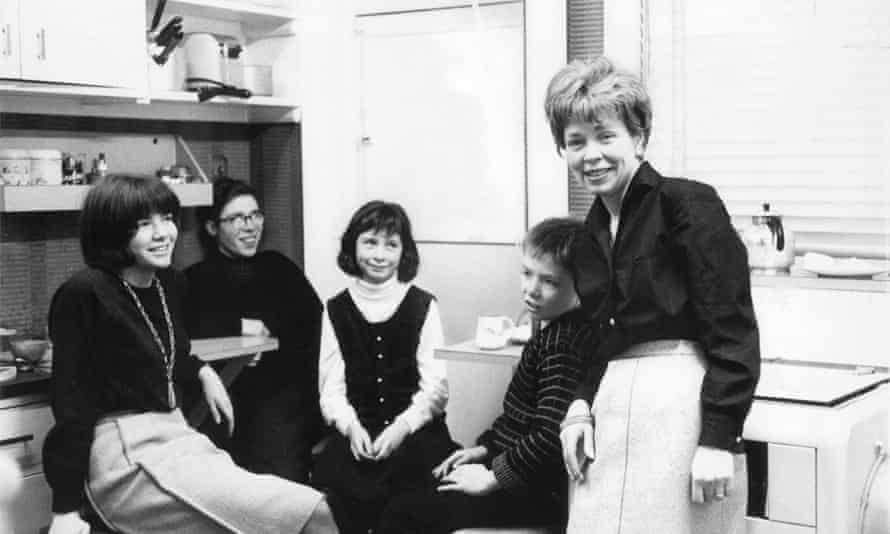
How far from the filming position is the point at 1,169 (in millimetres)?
2727

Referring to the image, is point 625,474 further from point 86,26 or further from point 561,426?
point 86,26

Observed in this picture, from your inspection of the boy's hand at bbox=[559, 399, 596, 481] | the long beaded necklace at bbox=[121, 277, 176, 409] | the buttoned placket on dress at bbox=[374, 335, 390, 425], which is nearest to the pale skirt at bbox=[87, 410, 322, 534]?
the long beaded necklace at bbox=[121, 277, 176, 409]

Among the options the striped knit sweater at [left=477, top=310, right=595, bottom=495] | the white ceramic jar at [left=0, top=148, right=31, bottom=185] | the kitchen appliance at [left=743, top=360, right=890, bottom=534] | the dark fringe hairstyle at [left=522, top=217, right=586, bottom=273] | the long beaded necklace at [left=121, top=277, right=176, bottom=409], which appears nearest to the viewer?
the kitchen appliance at [left=743, top=360, right=890, bottom=534]

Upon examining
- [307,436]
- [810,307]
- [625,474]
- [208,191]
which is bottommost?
[307,436]

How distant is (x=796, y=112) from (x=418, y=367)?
112cm

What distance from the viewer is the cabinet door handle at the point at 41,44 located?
2.67m

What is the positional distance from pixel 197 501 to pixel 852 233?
163cm

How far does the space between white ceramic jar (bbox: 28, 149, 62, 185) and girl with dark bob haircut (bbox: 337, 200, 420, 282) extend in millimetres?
777

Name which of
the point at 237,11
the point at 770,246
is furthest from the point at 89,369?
the point at 770,246

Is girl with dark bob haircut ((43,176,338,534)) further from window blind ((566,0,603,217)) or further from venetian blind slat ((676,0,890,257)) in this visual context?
venetian blind slat ((676,0,890,257))

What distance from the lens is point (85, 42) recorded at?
2.79 m

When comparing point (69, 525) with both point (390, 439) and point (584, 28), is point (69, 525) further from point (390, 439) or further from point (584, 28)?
point (584, 28)

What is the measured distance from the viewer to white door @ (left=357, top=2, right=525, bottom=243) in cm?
325

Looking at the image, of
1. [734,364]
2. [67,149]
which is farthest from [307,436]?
[734,364]
